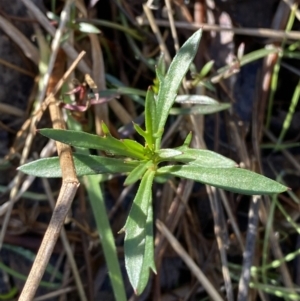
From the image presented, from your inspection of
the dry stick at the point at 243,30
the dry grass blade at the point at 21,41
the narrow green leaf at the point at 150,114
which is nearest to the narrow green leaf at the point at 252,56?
the dry stick at the point at 243,30

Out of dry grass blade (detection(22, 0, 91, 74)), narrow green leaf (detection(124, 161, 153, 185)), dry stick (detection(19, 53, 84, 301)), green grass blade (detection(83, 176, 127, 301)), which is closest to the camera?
dry stick (detection(19, 53, 84, 301))

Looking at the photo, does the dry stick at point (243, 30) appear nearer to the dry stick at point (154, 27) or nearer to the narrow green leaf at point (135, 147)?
the dry stick at point (154, 27)

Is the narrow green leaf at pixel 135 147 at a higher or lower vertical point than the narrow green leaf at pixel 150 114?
lower

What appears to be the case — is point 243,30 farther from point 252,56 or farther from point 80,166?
point 80,166

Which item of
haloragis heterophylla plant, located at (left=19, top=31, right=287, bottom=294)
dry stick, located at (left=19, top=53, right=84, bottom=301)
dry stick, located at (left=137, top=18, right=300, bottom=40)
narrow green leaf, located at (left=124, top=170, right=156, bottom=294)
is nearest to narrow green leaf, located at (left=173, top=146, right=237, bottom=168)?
haloragis heterophylla plant, located at (left=19, top=31, right=287, bottom=294)

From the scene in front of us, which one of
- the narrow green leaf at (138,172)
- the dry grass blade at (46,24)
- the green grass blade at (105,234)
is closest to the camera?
the narrow green leaf at (138,172)

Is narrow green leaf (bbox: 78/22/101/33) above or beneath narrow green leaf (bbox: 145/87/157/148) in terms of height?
above

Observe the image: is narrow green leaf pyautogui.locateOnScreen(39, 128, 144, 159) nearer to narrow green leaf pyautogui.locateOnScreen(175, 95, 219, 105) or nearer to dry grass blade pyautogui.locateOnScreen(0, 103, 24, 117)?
narrow green leaf pyautogui.locateOnScreen(175, 95, 219, 105)

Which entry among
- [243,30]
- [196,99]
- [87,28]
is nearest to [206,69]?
[196,99]

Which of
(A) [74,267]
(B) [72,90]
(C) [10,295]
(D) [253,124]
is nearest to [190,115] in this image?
(D) [253,124]
